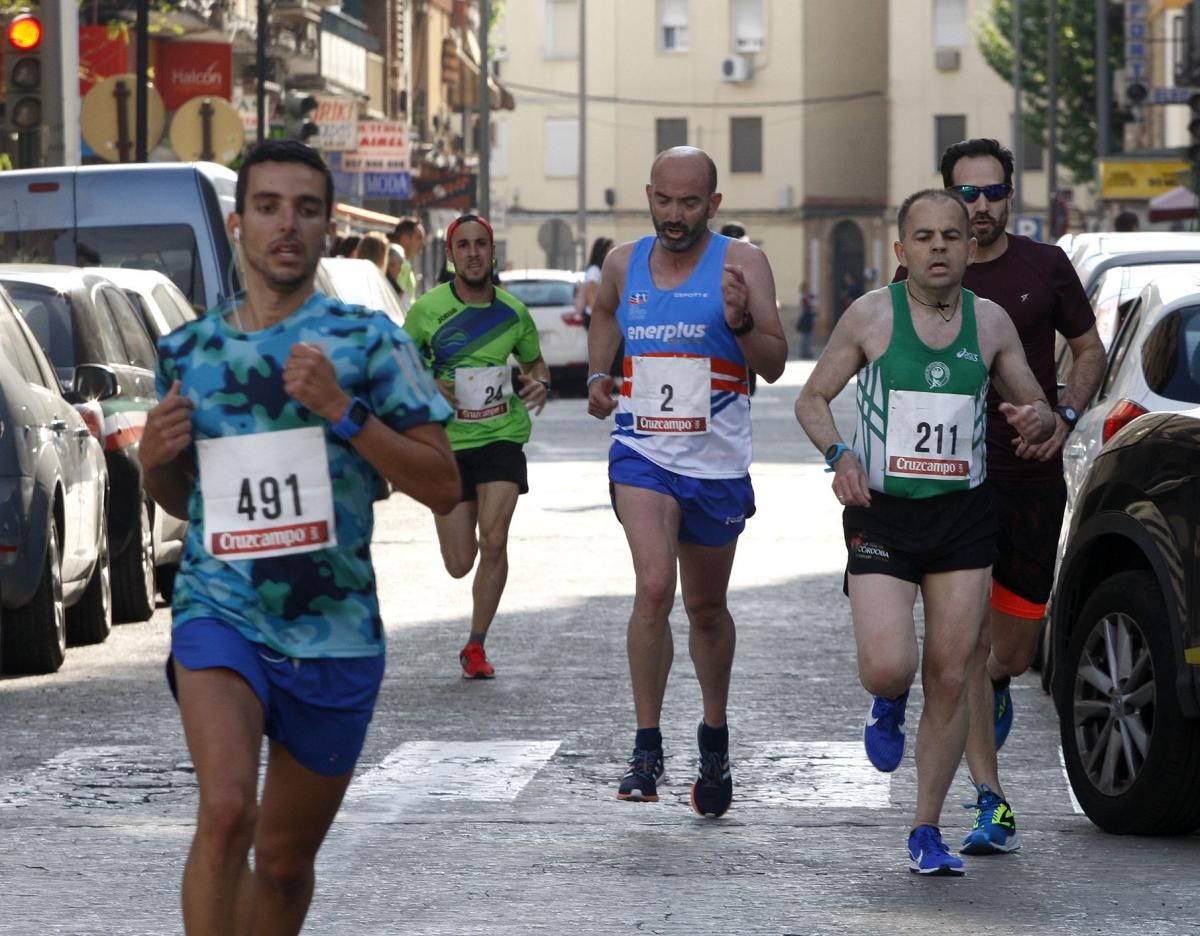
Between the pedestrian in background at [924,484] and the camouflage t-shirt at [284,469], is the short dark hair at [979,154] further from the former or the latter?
the camouflage t-shirt at [284,469]

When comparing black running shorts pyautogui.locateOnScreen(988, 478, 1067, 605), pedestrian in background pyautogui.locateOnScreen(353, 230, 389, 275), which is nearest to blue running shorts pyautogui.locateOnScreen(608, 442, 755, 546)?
black running shorts pyautogui.locateOnScreen(988, 478, 1067, 605)

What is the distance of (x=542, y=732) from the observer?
10039 millimetres

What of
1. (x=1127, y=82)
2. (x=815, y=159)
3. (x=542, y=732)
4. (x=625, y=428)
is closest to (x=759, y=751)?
(x=542, y=732)

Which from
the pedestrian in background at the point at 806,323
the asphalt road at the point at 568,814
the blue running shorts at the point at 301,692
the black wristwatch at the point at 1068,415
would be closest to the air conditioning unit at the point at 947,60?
the pedestrian in background at the point at 806,323

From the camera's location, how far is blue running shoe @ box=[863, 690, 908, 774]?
7559 mm

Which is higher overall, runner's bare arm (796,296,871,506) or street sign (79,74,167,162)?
street sign (79,74,167,162)

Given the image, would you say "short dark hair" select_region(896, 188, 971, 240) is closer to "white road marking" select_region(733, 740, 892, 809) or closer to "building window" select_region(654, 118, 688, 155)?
"white road marking" select_region(733, 740, 892, 809)

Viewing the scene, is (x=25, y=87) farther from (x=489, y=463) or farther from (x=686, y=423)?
(x=686, y=423)

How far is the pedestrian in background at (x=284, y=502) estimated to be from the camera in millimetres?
5277

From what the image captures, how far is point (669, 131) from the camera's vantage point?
8538 cm

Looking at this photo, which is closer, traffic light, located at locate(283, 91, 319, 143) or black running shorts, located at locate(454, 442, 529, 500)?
black running shorts, located at locate(454, 442, 529, 500)

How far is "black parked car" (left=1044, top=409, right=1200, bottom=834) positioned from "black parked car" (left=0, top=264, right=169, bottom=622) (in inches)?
235

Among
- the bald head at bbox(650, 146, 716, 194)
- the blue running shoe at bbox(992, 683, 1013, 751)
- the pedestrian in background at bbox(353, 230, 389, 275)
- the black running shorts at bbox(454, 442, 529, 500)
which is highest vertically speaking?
the bald head at bbox(650, 146, 716, 194)

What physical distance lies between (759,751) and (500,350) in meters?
2.93
